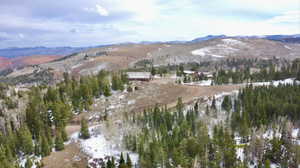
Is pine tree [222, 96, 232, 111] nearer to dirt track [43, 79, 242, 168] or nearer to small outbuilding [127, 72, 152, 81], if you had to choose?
dirt track [43, 79, 242, 168]

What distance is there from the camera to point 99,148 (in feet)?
163

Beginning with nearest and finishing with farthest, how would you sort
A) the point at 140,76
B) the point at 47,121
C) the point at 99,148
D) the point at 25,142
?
the point at 25,142 < the point at 99,148 < the point at 47,121 < the point at 140,76

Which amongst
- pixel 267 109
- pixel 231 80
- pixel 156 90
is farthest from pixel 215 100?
pixel 231 80

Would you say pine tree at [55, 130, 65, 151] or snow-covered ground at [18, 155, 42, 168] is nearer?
snow-covered ground at [18, 155, 42, 168]

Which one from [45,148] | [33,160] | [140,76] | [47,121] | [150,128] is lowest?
[33,160]

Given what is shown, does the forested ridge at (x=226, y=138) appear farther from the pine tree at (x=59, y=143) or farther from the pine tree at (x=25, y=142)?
the pine tree at (x=25, y=142)

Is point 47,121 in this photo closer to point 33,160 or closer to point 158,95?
point 33,160

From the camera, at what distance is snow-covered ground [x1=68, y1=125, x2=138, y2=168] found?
4658 centimetres

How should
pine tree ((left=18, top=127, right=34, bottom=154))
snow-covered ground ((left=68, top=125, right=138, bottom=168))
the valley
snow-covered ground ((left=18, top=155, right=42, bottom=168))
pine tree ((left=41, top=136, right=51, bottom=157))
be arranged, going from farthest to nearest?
pine tree ((left=18, top=127, right=34, bottom=154)), pine tree ((left=41, top=136, right=51, bottom=157)), snow-covered ground ((left=68, top=125, right=138, bottom=168)), snow-covered ground ((left=18, top=155, right=42, bottom=168)), the valley

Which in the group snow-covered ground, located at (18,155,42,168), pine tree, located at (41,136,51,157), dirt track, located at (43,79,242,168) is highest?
dirt track, located at (43,79,242,168)

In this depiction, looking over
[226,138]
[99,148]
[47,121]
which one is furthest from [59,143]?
[226,138]

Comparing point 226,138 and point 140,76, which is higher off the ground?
point 140,76

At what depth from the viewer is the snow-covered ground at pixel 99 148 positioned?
46581mm

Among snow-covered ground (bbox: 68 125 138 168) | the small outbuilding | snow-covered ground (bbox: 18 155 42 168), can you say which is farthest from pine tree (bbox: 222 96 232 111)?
snow-covered ground (bbox: 18 155 42 168)
